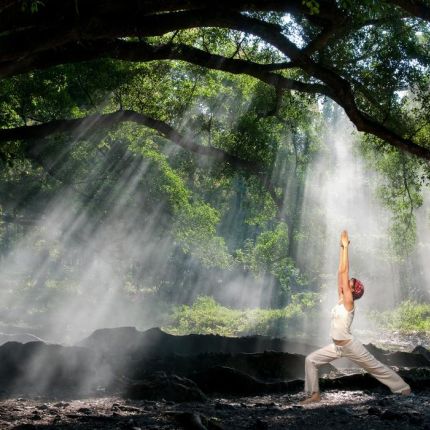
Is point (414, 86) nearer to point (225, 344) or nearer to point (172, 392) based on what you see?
point (225, 344)

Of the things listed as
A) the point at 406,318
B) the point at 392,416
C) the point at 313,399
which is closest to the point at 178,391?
the point at 313,399

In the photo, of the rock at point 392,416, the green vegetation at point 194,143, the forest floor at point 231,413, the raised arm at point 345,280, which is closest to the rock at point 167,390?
the forest floor at point 231,413

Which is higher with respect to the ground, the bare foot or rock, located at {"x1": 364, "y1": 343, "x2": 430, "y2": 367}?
rock, located at {"x1": 364, "y1": 343, "x2": 430, "y2": 367}

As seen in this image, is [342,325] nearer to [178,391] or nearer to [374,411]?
[374,411]

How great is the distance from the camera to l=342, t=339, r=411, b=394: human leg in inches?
257

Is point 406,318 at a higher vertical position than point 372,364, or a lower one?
higher

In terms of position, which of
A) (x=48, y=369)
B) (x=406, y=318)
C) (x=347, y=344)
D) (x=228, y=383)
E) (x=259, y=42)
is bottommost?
(x=228, y=383)

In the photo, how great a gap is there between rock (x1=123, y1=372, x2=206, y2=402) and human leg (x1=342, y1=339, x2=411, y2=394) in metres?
2.37

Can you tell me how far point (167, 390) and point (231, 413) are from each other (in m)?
1.48

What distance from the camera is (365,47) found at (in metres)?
12.3

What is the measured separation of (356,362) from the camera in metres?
6.60

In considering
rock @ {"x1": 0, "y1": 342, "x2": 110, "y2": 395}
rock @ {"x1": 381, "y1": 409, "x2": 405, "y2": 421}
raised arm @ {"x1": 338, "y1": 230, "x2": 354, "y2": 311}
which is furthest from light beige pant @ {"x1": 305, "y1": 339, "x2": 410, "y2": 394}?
rock @ {"x1": 0, "y1": 342, "x2": 110, "y2": 395}

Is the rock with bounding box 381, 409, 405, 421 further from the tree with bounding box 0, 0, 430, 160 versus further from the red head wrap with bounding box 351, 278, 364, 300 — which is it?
the tree with bounding box 0, 0, 430, 160

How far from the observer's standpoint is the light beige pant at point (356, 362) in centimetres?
652
